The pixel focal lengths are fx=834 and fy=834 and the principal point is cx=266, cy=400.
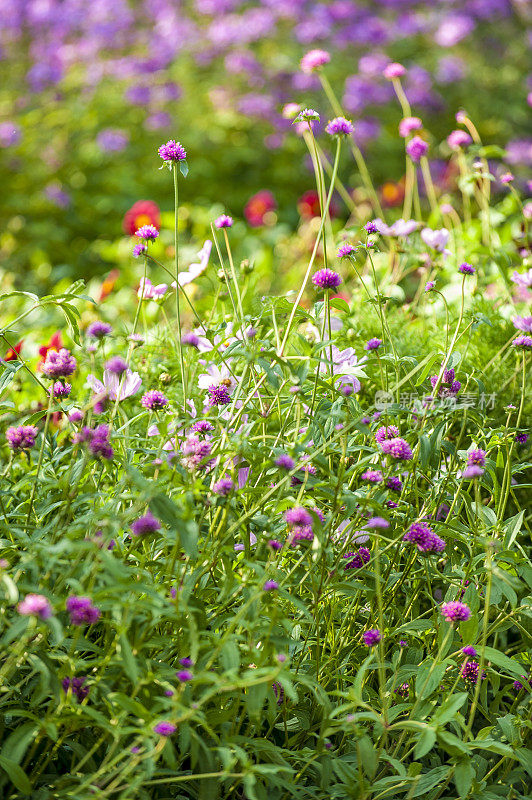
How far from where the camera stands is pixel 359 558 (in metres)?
1.43

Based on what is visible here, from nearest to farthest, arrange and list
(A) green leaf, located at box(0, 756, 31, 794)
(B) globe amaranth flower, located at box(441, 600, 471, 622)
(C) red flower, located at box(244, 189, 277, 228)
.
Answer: (A) green leaf, located at box(0, 756, 31, 794) < (B) globe amaranth flower, located at box(441, 600, 471, 622) < (C) red flower, located at box(244, 189, 277, 228)

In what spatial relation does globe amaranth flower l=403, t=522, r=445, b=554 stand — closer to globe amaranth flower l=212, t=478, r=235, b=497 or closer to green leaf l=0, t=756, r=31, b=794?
globe amaranth flower l=212, t=478, r=235, b=497

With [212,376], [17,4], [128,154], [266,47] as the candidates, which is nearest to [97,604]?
[212,376]

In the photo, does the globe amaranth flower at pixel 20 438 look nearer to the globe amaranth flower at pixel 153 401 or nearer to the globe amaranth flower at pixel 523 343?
the globe amaranth flower at pixel 153 401

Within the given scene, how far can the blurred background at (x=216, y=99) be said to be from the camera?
→ 5059 mm

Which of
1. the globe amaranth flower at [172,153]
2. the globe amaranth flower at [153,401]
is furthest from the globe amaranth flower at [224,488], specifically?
the globe amaranth flower at [172,153]

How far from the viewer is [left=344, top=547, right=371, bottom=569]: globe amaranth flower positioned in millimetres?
1415

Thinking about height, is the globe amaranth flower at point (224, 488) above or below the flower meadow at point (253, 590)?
above

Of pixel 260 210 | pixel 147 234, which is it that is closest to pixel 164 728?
pixel 147 234

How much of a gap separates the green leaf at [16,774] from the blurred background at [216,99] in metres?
3.55

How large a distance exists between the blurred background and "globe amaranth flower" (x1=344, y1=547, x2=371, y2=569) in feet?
10.2

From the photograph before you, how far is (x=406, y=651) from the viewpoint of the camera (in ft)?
4.95

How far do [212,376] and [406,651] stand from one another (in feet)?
2.05

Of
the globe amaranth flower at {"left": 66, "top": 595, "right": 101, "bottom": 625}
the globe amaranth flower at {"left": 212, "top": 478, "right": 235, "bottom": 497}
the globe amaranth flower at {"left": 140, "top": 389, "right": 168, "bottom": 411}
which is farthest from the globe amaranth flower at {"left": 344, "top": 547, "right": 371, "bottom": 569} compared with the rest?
the globe amaranth flower at {"left": 66, "top": 595, "right": 101, "bottom": 625}
